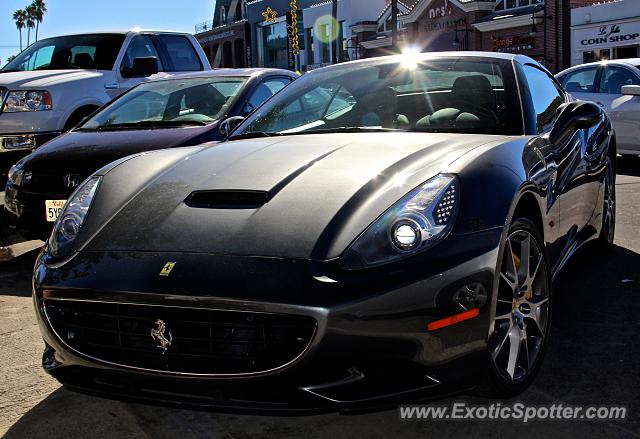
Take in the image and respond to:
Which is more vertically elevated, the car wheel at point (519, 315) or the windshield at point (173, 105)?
the windshield at point (173, 105)

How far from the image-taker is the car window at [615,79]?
10031 millimetres

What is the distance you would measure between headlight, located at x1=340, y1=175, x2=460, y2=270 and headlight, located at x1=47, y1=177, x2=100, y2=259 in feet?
3.66

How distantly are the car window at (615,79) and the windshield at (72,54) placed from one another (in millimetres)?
6281

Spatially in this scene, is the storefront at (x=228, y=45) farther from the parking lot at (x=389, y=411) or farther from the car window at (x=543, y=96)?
the parking lot at (x=389, y=411)

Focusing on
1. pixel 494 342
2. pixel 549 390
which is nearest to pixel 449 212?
pixel 494 342

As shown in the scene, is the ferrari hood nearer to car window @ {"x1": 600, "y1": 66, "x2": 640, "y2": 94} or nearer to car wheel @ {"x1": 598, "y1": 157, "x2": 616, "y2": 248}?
car wheel @ {"x1": 598, "y1": 157, "x2": 616, "y2": 248}

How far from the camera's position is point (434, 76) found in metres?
3.98

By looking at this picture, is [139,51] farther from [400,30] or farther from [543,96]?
[400,30]

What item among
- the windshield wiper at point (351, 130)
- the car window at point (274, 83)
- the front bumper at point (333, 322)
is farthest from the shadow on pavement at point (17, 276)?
the front bumper at point (333, 322)

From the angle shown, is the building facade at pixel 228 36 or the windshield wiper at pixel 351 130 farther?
the building facade at pixel 228 36

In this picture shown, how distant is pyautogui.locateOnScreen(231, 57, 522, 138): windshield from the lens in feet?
11.9

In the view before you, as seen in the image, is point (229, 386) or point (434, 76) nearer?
point (229, 386)

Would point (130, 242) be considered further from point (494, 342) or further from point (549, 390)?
point (549, 390)

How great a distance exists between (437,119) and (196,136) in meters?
2.38
